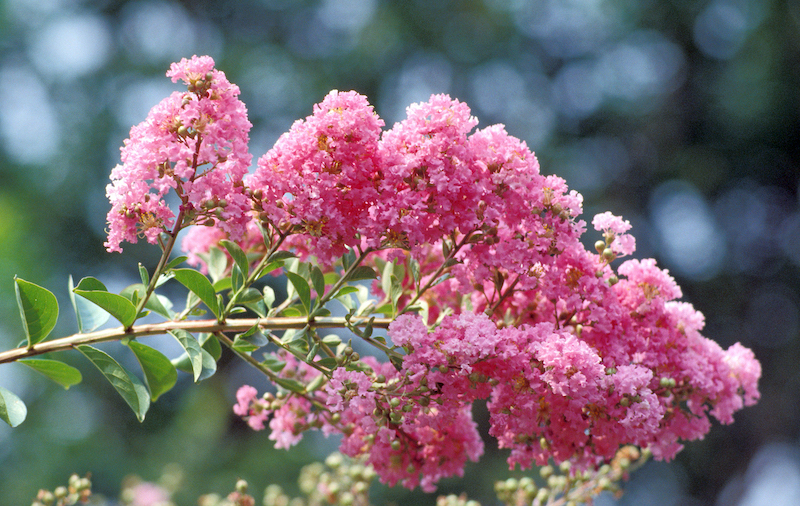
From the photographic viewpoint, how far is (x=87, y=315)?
1.21m

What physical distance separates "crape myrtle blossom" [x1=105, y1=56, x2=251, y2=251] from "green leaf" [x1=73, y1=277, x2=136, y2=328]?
0.09 m

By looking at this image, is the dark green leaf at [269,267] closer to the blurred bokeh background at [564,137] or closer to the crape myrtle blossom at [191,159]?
the crape myrtle blossom at [191,159]

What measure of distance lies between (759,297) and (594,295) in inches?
275

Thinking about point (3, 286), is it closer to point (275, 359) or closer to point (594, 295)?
point (275, 359)

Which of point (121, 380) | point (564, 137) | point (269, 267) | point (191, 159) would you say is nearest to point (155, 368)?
point (121, 380)

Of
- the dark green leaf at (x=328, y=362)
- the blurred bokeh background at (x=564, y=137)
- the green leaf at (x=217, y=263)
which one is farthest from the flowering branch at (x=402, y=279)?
the blurred bokeh background at (x=564, y=137)

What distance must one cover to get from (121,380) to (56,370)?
0.20 m

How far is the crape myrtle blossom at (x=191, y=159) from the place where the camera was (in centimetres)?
99

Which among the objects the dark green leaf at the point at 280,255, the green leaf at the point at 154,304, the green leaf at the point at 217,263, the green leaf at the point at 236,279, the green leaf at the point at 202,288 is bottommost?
the green leaf at the point at 154,304

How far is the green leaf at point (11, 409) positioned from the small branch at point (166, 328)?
0.20 ft

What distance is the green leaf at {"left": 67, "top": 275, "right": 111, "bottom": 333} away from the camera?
119 cm

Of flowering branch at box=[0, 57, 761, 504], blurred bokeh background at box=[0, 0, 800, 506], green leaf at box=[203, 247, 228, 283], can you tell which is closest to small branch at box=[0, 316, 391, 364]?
flowering branch at box=[0, 57, 761, 504]

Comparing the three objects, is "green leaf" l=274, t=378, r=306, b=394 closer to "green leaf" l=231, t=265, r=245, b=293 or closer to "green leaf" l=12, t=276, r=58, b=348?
"green leaf" l=231, t=265, r=245, b=293

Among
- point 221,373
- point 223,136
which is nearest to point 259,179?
point 223,136
